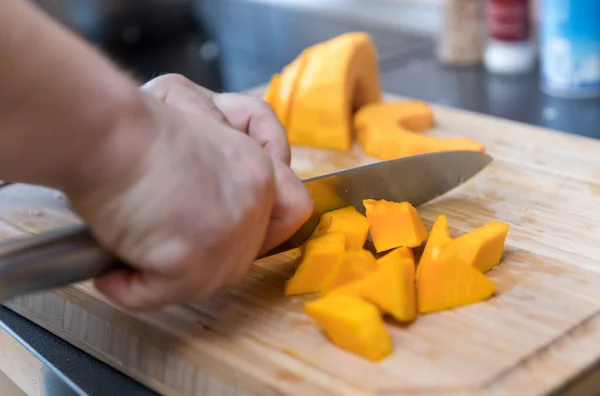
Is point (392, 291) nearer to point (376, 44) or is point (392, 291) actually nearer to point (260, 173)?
point (260, 173)

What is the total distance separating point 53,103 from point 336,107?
0.76 m

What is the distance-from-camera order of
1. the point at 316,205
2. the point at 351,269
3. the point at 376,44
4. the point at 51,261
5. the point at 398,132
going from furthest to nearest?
the point at 376,44
the point at 398,132
the point at 316,205
the point at 351,269
the point at 51,261

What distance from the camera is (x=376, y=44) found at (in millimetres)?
2129

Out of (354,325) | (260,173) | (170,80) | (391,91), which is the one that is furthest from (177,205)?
(391,91)

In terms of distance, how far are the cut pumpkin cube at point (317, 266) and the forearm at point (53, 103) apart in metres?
0.28

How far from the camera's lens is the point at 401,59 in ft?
6.50

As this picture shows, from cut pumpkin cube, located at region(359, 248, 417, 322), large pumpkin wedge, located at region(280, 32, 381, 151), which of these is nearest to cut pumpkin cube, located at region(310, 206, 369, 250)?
cut pumpkin cube, located at region(359, 248, 417, 322)

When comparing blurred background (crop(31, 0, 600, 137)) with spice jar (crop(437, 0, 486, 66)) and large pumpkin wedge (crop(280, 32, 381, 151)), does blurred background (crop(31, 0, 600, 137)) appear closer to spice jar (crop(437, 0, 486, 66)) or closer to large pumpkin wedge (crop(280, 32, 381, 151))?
spice jar (crop(437, 0, 486, 66))

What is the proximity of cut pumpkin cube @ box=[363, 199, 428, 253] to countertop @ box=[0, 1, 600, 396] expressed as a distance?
319 millimetres

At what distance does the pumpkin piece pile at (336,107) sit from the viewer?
4.43 feet

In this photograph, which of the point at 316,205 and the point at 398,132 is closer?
the point at 316,205

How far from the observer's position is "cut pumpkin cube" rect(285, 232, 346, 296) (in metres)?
0.88

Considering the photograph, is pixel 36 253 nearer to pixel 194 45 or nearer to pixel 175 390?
pixel 175 390

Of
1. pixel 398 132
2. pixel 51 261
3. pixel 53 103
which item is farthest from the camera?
pixel 398 132
